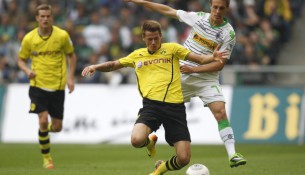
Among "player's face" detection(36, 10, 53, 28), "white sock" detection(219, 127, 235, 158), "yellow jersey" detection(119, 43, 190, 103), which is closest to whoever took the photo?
"yellow jersey" detection(119, 43, 190, 103)

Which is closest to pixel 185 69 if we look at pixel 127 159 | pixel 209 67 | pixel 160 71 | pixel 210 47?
pixel 209 67

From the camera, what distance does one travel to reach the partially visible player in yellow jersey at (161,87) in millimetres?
10883

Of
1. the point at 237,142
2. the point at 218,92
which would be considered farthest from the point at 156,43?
the point at 237,142

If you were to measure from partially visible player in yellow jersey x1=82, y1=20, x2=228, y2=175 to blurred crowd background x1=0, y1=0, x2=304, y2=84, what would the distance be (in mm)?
11652

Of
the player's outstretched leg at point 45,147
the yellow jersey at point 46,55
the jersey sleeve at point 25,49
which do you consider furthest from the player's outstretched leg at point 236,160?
the jersey sleeve at point 25,49

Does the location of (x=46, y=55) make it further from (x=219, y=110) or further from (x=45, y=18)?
(x=219, y=110)

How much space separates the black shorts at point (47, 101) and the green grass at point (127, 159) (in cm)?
99

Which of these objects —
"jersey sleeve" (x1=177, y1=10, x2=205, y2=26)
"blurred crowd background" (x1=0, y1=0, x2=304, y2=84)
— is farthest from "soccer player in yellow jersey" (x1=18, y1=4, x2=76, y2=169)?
"blurred crowd background" (x1=0, y1=0, x2=304, y2=84)

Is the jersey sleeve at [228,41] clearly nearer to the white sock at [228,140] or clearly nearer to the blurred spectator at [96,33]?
the white sock at [228,140]

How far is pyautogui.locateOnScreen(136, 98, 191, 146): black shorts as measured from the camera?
1091 centimetres

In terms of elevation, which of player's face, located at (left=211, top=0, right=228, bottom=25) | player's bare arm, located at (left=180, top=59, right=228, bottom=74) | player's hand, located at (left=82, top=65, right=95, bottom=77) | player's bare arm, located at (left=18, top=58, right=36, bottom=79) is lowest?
player's bare arm, located at (left=18, top=58, right=36, bottom=79)

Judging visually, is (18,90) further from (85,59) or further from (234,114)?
(234,114)

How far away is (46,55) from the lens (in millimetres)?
14477

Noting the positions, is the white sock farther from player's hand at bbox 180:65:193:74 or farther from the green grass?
player's hand at bbox 180:65:193:74
